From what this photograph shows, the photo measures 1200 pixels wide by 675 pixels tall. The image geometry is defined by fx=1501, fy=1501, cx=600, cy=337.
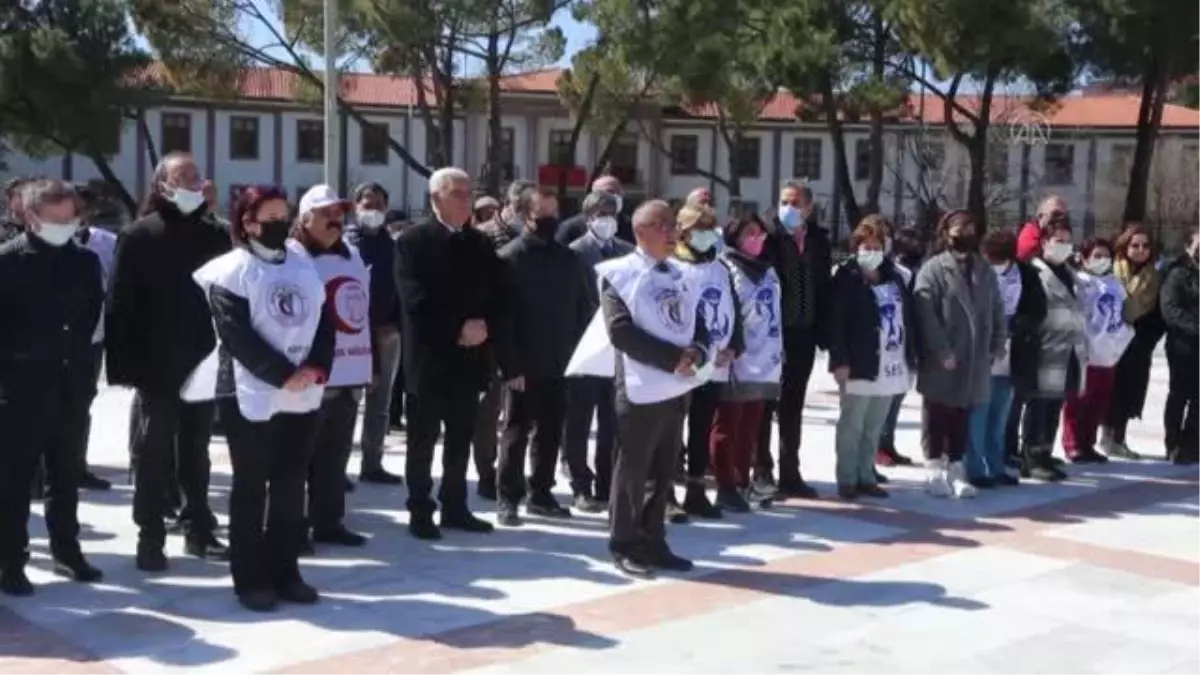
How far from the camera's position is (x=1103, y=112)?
64562mm

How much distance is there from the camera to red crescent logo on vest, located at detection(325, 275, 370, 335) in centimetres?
746

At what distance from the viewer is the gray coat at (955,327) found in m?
9.33

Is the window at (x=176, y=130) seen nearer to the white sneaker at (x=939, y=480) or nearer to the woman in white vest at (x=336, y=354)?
the white sneaker at (x=939, y=480)

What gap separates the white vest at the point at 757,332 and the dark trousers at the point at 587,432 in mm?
825

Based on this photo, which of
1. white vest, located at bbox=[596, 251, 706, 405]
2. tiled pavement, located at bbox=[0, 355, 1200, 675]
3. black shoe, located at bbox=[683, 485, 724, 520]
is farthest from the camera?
black shoe, located at bbox=[683, 485, 724, 520]

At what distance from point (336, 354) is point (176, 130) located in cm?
5234

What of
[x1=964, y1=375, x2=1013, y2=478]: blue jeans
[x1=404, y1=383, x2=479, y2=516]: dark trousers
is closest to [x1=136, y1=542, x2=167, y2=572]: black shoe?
[x1=404, y1=383, x2=479, y2=516]: dark trousers

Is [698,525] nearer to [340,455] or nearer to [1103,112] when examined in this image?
[340,455]

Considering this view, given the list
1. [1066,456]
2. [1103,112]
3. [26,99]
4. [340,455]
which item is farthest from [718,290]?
[1103,112]

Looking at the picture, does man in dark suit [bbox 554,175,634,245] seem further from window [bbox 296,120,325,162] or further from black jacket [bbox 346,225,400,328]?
window [bbox 296,120,325,162]

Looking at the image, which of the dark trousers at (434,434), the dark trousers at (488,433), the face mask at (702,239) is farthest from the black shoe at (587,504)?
the face mask at (702,239)

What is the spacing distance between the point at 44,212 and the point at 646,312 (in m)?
2.71

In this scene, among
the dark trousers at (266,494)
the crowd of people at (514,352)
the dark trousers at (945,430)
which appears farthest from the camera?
the dark trousers at (945,430)

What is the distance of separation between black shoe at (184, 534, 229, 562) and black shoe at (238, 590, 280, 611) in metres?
0.94
